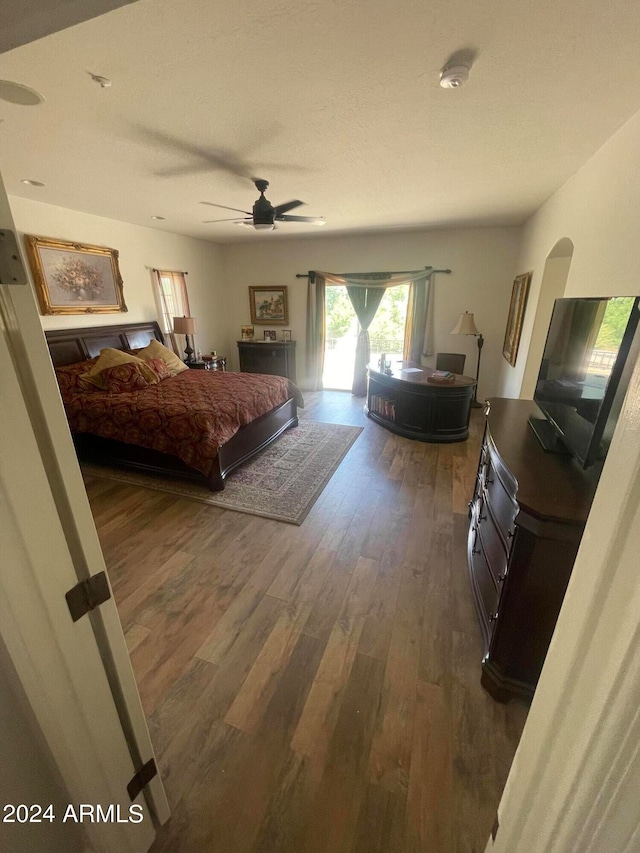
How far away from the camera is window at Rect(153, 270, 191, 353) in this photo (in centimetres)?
500

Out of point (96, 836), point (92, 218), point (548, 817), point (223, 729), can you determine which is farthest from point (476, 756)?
point (92, 218)

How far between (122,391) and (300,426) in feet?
6.87

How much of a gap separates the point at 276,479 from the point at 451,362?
332 cm

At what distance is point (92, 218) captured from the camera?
13.2 feet

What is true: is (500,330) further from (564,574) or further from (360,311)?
(564,574)

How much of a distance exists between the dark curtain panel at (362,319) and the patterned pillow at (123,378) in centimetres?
329

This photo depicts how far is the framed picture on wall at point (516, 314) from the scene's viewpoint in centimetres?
383

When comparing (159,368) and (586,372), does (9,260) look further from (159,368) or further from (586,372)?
(159,368)

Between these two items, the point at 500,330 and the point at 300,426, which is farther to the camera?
the point at 500,330

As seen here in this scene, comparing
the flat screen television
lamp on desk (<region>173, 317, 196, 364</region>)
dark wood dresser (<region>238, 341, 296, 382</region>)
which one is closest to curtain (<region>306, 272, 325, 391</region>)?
dark wood dresser (<region>238, 341, 296, 382</region>)

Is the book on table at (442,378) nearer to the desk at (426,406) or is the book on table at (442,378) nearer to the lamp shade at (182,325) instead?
the desk at (426,406)

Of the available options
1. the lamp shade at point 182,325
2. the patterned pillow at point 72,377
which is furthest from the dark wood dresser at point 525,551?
the lamp shade at point 182,325

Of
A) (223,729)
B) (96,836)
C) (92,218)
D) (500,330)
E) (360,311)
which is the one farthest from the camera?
(360,311)

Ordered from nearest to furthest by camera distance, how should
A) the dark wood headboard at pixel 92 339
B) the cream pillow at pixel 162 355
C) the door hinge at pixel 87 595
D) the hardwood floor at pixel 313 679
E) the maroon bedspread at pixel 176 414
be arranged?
the door hinge at pixel 87 595
the hardwood floor at pixel 313 679
the maroon bedspread at pixel 176 414
the dark wood headboard at pixel 92 339
the cream pillow at pixel 162 355
